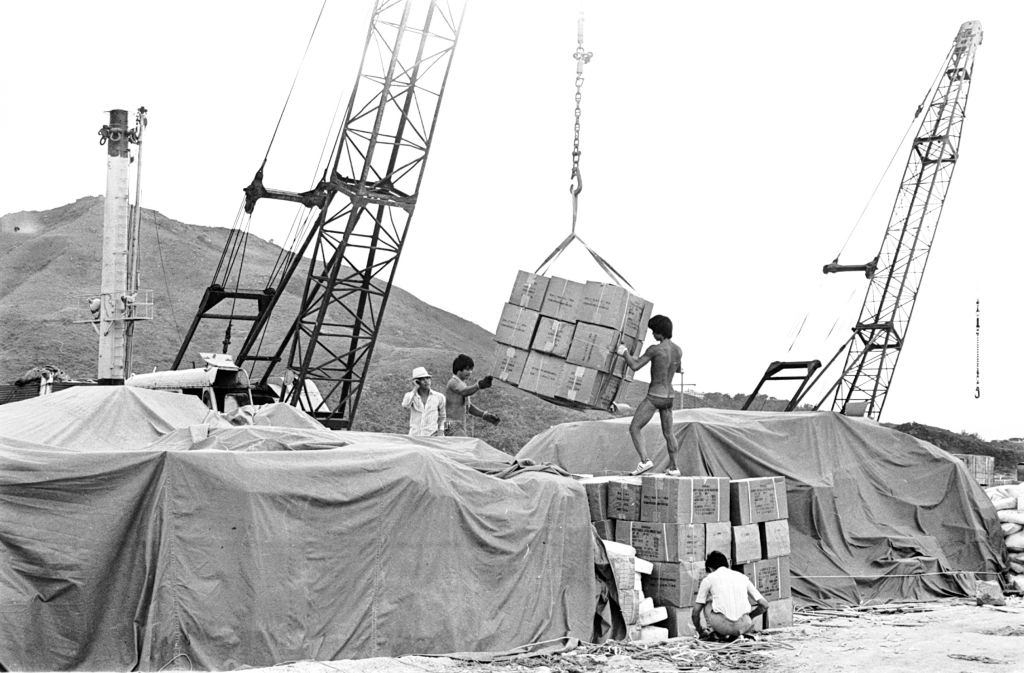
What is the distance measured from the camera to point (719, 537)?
11.1 metres

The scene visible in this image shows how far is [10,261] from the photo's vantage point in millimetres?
78625

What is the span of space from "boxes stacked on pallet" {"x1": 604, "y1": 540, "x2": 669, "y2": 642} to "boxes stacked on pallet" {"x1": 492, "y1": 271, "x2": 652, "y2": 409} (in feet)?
8.32

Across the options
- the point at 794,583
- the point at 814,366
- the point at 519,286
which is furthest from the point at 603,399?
the point at 814,366

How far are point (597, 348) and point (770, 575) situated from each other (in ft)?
10.1

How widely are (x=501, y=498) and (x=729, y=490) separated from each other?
117 inches

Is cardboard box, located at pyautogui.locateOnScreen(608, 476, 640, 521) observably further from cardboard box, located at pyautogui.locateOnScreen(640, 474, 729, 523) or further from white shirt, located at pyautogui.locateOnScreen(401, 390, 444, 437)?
white shirt, located at pyautogui.locateOnScreen(401, 390, 444, 437)

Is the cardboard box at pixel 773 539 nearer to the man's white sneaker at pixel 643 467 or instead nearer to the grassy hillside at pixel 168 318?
the man's white sneaker at pixel 643 467

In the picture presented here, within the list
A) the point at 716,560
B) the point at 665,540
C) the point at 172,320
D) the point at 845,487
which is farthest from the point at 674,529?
the point at 172,320

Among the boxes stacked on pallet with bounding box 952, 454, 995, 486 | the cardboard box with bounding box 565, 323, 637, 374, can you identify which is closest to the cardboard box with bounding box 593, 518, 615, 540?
the cardboard box with bounding box 565, 323, 637, 374

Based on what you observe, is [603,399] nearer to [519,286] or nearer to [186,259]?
[519,286]

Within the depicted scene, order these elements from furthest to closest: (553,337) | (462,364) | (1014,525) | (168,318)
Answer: (168,318) < (1014,525) < (462,364) < (553,337)

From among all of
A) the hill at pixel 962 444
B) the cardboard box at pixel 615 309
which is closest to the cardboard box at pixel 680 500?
the cardboard box at pixel 615 309

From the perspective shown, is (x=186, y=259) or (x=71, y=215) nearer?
(x=186, y=259)

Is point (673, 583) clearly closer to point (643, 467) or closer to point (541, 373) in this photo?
point (643, 467)
